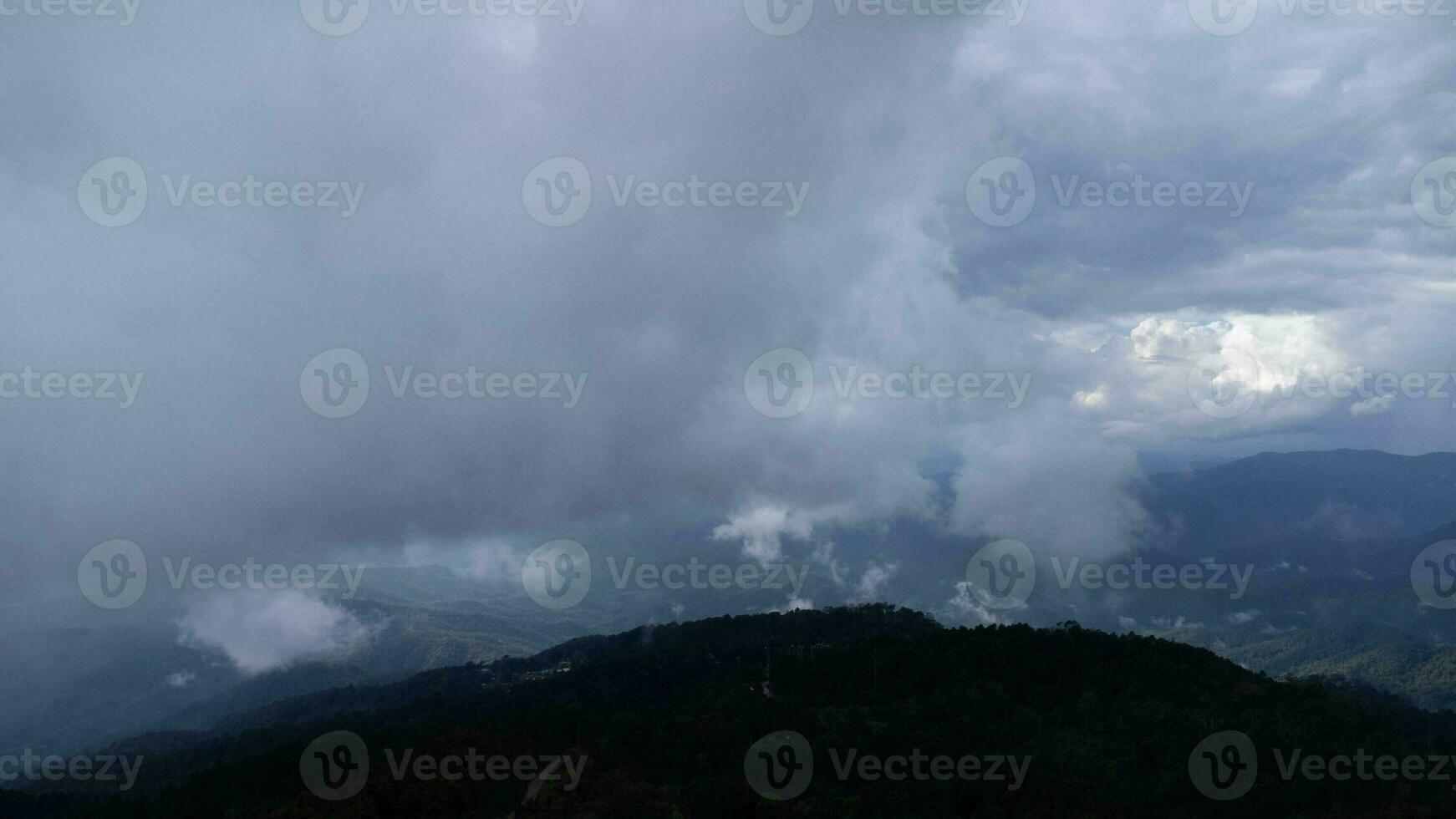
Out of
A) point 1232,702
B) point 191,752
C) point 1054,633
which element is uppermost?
point 1054,633

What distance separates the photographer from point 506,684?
5842 inches

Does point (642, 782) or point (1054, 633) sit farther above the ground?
point (1054, 633)

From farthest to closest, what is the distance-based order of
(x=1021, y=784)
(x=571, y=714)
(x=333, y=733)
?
1. (x=333, y=733)
2. (x=571, y=714)
3. (x=1021, y=784)

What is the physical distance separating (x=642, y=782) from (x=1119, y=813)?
110ft

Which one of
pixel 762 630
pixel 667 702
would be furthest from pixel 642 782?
pixel 762 630

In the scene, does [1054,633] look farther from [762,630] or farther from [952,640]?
[762,630]

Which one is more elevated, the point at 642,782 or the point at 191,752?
the point at 642,782

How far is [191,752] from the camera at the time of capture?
145750mm

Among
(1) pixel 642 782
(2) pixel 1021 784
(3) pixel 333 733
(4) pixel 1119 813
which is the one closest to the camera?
(4) pixel 1119 813

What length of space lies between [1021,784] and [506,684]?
11874 cm

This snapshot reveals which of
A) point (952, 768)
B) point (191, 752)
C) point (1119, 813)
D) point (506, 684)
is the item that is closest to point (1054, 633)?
point (952, 768)

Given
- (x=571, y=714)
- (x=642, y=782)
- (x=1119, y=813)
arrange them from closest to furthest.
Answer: (x=1119, y=813) → (x=642, y=782) → (x=571, y=714)

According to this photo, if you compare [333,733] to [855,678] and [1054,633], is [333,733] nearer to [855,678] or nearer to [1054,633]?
[855,678]

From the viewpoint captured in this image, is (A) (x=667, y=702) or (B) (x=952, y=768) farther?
(A) (x=667, y=702)
